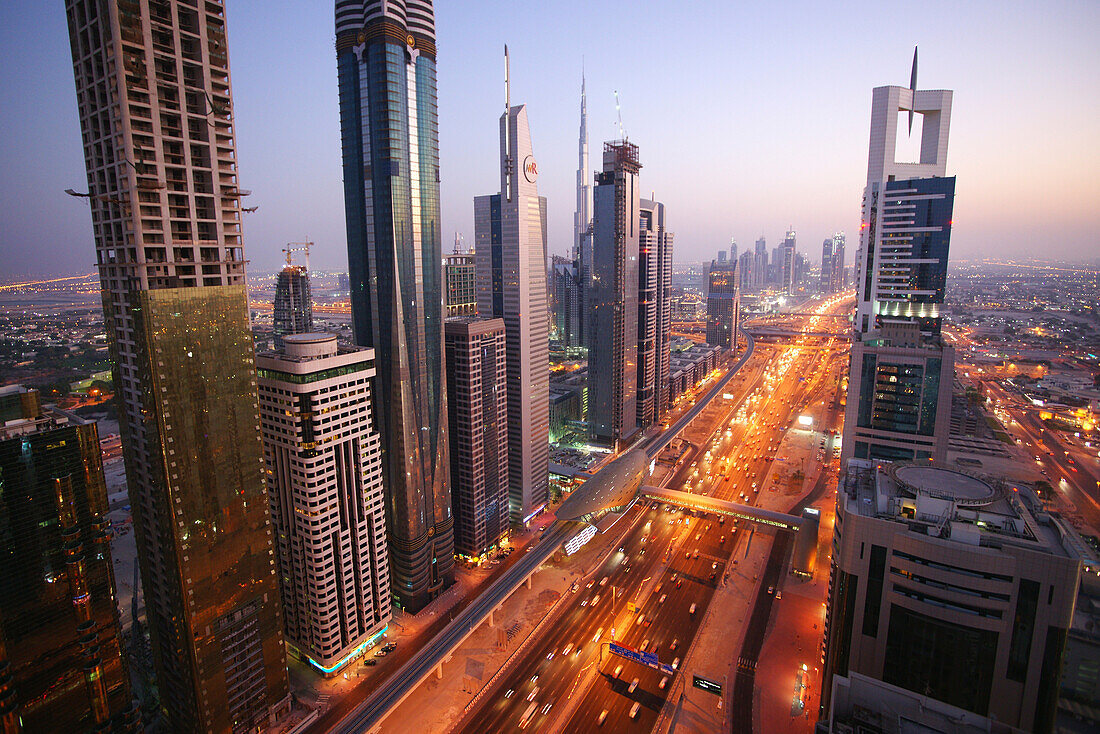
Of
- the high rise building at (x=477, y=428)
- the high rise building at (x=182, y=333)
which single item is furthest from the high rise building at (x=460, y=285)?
the high rise building at (x=182, y=333)

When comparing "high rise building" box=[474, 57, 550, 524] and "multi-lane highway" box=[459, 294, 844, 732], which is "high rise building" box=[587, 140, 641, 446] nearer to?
"multi-lane highway" box=[459, 294, 844, 732]

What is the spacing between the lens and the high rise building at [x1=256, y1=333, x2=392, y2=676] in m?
61.9

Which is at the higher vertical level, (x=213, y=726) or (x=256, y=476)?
(x=256, y=476)

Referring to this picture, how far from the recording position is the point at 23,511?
44500mm

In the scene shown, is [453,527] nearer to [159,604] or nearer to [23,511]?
[159,604]

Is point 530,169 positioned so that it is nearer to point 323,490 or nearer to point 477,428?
point 477,428

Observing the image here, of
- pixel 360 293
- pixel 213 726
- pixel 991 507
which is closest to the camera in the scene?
pixel 991 507

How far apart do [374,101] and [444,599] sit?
71013 millimetres

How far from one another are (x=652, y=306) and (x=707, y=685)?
347ft

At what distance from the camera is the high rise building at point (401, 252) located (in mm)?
72250

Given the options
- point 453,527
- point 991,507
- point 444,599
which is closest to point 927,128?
point 991,507

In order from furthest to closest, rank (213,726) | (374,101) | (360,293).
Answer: (360,293) < (374,101) < (213,726)

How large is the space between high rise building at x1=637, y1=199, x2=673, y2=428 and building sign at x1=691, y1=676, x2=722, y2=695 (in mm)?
95436

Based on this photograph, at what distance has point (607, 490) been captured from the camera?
105m
